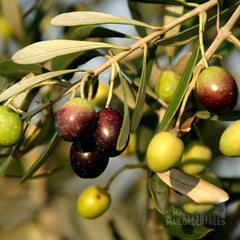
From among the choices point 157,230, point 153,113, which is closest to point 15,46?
point 153,113

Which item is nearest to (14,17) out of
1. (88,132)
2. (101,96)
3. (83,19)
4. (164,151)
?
(101,96)

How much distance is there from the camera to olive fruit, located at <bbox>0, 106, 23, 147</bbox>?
3.22 ft

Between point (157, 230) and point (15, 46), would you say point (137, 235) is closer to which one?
point (157, 230)

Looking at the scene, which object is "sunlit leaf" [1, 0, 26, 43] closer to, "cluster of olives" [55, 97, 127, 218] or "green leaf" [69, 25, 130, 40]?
"green leaf" [69, 25, 130, 40]

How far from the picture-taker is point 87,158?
1.05m

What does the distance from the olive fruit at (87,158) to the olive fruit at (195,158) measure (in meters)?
0.35

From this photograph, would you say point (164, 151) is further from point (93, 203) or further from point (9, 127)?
point (93, 203)

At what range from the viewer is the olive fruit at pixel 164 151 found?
3.16ft

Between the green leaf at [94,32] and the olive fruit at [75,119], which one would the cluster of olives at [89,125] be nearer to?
the olive fruit at [75,119]

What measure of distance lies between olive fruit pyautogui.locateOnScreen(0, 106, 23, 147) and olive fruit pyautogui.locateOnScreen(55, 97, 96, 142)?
101mm

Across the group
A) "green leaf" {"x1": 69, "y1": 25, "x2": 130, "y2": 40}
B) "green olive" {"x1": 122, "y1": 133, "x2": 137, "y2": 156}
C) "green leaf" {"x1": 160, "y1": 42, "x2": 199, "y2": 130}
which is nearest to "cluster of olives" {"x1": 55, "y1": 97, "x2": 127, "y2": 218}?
"green leaf" {"x1": 160, "y1": 42, "x2": 199, "y2": 130}

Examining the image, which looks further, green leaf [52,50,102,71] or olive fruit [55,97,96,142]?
green leaf [52,50,102,71]

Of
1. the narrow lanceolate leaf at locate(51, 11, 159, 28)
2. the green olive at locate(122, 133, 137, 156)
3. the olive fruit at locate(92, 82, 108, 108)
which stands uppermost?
the narrow lanceolate leaf at locate(51, 11, 159, 28)

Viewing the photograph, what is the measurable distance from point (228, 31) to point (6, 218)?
2.24 meters
